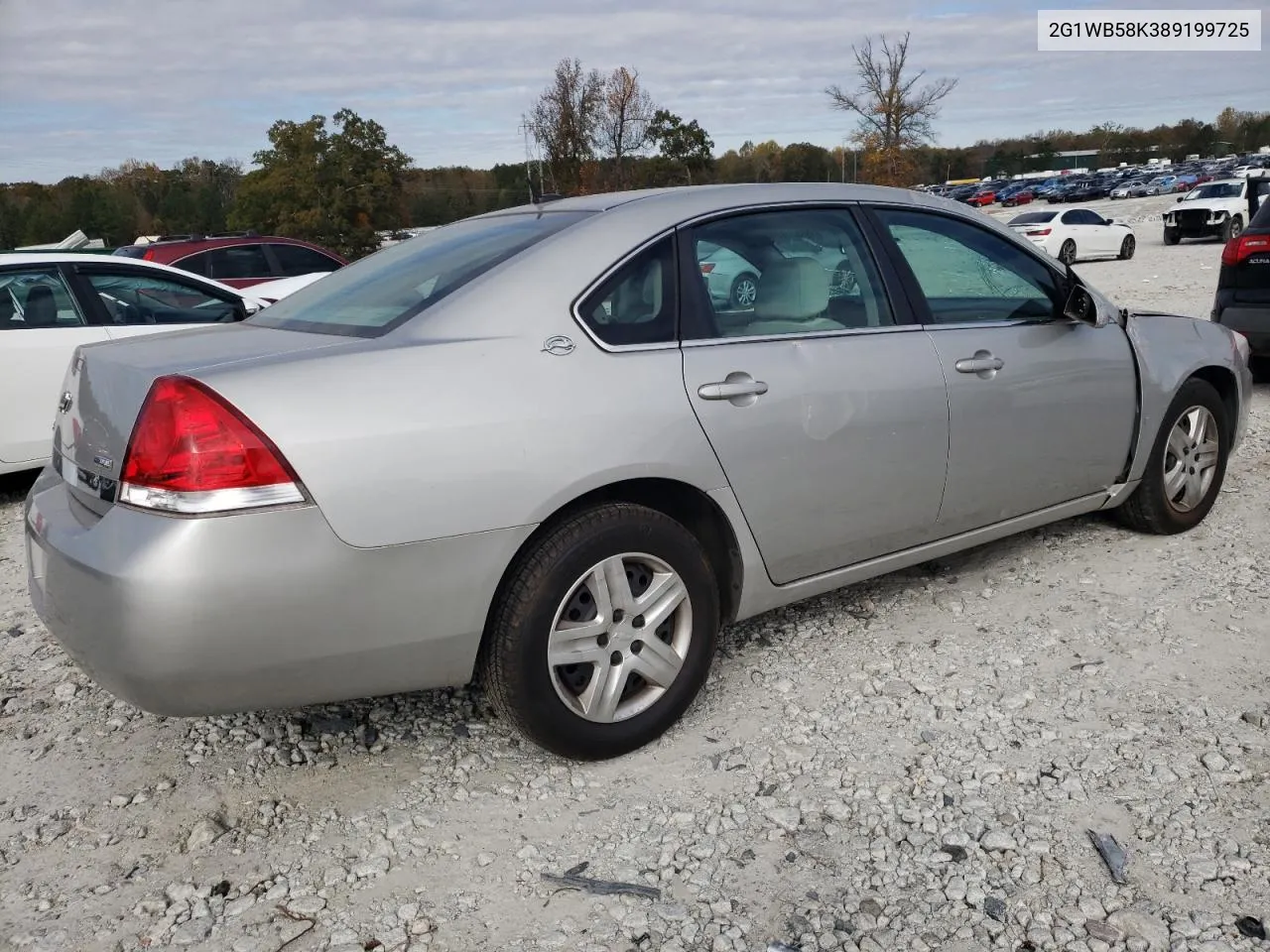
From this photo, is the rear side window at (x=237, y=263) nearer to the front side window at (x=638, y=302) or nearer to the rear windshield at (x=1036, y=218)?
the front side window at (x=638, y=302)

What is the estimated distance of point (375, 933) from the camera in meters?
2.38

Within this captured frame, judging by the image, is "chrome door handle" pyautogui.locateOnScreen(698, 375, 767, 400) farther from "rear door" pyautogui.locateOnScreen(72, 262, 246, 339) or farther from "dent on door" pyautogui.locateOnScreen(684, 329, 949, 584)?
"rear door" pyautogui.locateOnScreen(72, 262, 246, 339)

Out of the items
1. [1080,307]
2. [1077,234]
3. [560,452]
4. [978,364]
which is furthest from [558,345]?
[1077,234]

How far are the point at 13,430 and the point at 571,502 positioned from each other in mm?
4802

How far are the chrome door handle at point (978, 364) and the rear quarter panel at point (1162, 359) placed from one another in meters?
0.93

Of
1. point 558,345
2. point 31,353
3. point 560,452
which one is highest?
point 558,345

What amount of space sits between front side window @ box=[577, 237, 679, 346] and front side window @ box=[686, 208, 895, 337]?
0.35 ft

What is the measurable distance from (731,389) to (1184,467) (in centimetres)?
269

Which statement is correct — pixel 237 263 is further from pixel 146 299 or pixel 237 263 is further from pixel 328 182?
pixel 328 182

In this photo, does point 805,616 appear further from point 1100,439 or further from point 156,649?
point 156,649

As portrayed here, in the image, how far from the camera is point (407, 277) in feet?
10.8

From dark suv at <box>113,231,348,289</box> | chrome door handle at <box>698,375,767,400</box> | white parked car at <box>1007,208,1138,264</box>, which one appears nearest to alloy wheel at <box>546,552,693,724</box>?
chrome door handle at <box>698,375,767,400</box>

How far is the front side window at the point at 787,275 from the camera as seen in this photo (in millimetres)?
3264

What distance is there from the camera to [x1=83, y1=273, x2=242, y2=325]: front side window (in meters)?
6.71
